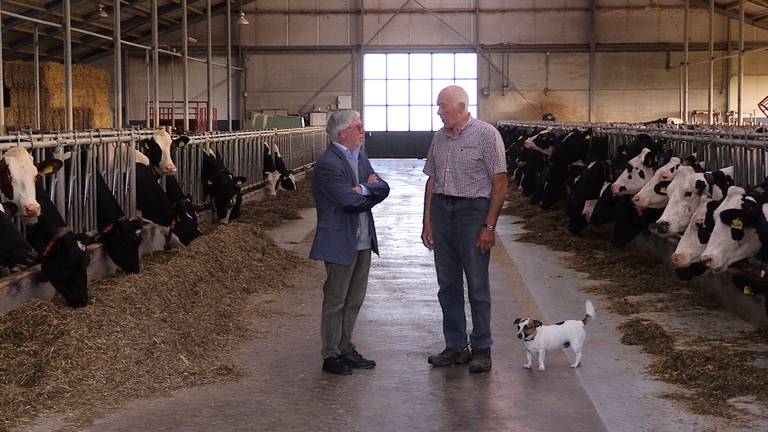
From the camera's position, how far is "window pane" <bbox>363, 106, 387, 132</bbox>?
136 ft

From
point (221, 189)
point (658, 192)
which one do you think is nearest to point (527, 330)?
point (658, 192)

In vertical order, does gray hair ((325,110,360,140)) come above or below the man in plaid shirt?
above

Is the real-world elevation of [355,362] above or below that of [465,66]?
below

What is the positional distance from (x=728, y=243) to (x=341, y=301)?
2.97 m

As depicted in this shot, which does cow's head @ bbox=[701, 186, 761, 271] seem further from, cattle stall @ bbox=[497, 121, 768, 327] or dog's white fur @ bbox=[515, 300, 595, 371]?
dog's white fur @ bbox=[515, 300, 595, 371]

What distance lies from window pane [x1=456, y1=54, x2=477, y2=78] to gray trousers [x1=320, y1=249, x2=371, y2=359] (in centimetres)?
3425

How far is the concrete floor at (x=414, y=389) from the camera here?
5.55m

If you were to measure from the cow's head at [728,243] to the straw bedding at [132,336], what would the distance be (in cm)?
336

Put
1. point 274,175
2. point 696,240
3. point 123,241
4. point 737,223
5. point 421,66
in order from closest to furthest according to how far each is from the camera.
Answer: point 737,223 → point 696,240 → point 123,241 → point 274,175 → point 421,66

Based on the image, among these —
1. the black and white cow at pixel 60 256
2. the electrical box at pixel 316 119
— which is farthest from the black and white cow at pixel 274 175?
the electrical box at pixel 316 119

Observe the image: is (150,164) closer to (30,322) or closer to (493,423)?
(30,322)

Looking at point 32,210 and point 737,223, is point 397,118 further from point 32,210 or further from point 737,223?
point 737,223

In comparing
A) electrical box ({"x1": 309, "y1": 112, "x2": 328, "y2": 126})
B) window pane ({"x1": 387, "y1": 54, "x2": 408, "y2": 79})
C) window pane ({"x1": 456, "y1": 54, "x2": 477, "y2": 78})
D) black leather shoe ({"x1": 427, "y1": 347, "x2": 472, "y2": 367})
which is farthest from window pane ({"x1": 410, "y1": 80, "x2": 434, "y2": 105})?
black leather shoe ({"x1": 427, "y1": 347, "x2": 472, "y2": 367})

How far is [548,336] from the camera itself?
6.73m
